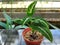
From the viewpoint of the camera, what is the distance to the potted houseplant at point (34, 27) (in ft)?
3.20

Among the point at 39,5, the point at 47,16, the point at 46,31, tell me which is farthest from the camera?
the point at 47,16

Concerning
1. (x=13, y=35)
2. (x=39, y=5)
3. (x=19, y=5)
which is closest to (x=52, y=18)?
(x=39, y=5)

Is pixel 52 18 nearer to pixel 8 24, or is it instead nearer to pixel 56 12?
pixel 56 12

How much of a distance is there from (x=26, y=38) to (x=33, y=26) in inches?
5.5

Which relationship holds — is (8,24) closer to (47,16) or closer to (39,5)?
(39,5)

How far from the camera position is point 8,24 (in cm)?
114

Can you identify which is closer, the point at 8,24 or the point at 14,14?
the point at 8,24

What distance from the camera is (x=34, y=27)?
1.00 m

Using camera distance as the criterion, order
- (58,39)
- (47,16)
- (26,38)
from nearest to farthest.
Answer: (26,38), (58,39), (47,16)

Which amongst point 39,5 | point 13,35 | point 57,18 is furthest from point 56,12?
point 13,35

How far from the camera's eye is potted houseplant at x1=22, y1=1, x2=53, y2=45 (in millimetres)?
976

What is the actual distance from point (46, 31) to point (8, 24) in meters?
0.32

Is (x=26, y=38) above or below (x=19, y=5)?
below

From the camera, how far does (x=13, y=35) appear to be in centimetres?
117
